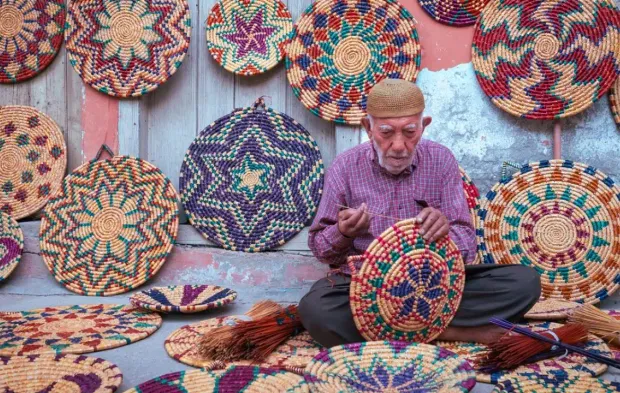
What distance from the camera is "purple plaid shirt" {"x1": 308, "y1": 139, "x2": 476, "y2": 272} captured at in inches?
94.2

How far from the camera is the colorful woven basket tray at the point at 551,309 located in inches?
102

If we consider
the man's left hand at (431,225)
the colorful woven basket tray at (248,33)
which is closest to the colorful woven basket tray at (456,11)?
the colorful woven basket tray at (248,33)

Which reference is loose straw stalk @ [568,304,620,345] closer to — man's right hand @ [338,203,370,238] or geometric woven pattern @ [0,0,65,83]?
man's right hand @ [338,203,370,238]

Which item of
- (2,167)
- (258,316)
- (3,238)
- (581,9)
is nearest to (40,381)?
(258,316)

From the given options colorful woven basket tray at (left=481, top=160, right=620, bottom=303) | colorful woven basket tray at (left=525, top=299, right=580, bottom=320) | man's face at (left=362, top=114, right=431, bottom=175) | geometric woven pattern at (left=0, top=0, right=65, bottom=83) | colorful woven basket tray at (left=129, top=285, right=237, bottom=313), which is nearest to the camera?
man's face at (left=362, top=114, right=431, bottom=175)

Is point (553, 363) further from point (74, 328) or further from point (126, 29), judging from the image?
point (126, 29)

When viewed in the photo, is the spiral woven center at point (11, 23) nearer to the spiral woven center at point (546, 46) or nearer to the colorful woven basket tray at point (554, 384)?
the spiral woven center at point (546, 46)

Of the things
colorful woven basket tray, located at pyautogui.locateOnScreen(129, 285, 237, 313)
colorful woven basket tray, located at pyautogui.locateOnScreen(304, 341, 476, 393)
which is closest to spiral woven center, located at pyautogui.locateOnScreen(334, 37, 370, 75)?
colorful woven basket tray, located at pyautogui.locateOnScreen(129, 285, 237, 313)

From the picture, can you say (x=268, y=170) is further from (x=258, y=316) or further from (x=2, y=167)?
(x=2, y=167)

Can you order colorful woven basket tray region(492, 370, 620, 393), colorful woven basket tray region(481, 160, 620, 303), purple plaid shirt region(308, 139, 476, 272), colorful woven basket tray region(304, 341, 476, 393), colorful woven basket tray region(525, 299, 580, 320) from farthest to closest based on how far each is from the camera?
colorful woven basket tray region(481, 160, 620, 303), colorful woven basket tray region(525, 299, 580, 320), purple plaid shirt region(308, 139, 476, 272), colorful woven basket tray region(492, 370, 620, 393), colorful woven basket tray region(304, 341, 476, 393)

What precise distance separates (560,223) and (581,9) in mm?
876

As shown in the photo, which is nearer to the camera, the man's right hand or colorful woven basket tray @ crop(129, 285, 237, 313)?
the man's right hand

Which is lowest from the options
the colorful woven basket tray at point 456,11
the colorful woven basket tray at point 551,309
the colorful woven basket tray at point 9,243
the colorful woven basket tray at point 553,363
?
the colorful woven basket tray at point 553,363

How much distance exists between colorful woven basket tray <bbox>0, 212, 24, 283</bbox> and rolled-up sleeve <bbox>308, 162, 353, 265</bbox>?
1576 mm
